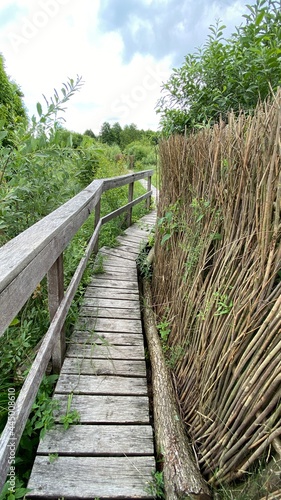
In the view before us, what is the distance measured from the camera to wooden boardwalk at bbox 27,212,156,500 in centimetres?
125

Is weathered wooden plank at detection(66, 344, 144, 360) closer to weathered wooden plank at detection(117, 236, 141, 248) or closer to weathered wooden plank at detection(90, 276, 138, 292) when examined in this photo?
weathered wooden plank at detection(90, 276, 138, 292)

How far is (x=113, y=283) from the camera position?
3141mm

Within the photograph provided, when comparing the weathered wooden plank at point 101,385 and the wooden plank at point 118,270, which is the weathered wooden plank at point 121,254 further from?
the weathered wooden plank at point 101,385

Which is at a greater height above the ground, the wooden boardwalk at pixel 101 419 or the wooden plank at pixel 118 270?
the wooden plank at pixel 118 270

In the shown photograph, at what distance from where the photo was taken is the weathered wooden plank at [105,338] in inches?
85.0

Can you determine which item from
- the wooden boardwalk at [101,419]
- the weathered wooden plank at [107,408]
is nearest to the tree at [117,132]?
the wooden boardwalk at [101,419]

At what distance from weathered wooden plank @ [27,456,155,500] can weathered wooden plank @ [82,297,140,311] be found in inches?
54.8

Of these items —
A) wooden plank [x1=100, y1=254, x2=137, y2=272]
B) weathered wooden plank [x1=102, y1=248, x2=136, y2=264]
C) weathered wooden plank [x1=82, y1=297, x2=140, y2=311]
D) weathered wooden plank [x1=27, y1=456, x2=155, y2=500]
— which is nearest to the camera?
weathered wooden plank [x1=27, y1=456, x2=155, y2=500]

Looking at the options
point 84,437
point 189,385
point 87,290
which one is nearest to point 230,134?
point 189,385

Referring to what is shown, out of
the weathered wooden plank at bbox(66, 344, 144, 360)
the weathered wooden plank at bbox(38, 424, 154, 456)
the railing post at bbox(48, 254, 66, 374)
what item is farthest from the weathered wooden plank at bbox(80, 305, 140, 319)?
the weathered wooden plank at bbox(38, 424, 154, 456)

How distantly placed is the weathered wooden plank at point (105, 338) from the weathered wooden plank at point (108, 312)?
24 centimetres

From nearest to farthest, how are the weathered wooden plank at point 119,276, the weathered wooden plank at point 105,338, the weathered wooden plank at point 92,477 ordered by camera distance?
1. the weathered wooden plank at point 92,477
2. the weathered wooden plank at point 105,338
3. the weathered wooden plank at point 119,276

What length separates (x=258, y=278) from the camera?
120cm

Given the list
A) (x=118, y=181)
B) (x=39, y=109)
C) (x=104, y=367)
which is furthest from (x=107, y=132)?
(x=104, y=367)
